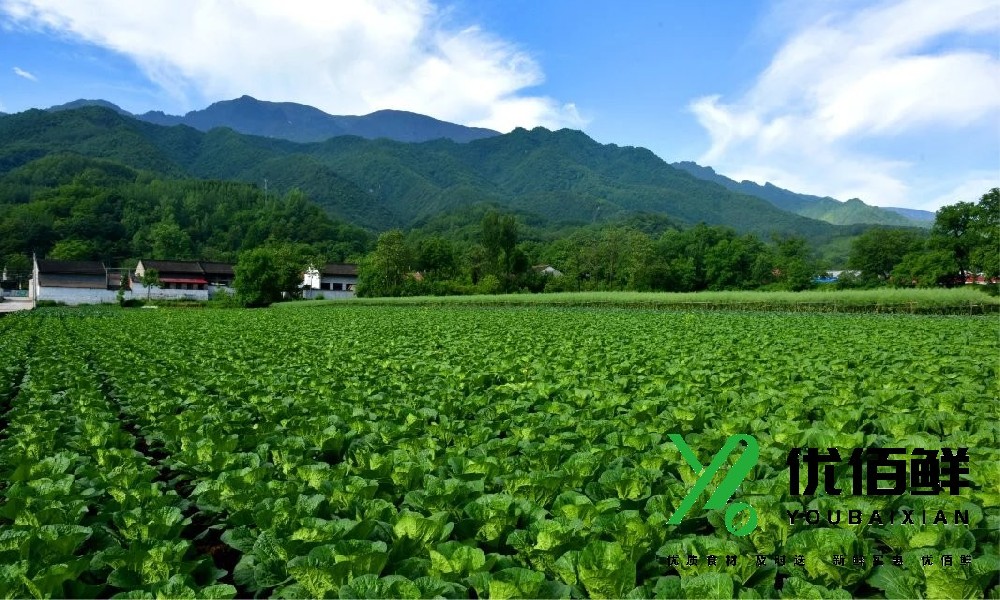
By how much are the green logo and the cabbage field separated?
0.8 inches

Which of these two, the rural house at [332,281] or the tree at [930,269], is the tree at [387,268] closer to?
the rural house at [332,281]

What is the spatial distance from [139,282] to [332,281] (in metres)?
26.3

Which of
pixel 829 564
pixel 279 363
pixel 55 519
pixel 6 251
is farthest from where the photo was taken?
pixel 6 251

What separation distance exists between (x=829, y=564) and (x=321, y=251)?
383 feet

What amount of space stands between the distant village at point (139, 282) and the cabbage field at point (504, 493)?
6829 cm

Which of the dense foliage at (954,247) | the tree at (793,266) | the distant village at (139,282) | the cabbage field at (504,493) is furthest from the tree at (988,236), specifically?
the distant village at (139,282)

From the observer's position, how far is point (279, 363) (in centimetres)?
1214

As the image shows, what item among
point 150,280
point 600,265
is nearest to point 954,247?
point 600,265

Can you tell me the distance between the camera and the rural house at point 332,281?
88250 mm

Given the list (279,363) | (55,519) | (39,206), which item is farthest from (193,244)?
(55,519)

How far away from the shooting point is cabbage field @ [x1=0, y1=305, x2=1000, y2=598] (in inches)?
109

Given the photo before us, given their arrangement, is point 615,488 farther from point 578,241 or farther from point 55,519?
point 578,241

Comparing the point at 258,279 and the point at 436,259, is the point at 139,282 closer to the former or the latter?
the point at 258,279

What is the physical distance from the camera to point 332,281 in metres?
89.5
